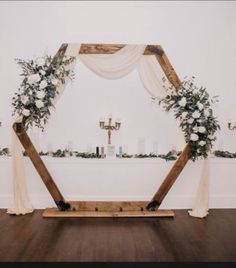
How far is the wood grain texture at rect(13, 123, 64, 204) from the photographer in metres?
5.17

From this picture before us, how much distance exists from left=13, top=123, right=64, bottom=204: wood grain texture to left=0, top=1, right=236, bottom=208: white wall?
0.99 meters

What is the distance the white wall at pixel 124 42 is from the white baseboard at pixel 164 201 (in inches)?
41.2

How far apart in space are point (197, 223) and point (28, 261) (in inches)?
107

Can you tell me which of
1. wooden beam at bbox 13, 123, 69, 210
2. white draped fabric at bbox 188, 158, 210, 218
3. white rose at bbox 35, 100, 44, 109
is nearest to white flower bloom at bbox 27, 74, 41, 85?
white rose at bbox 35, 100, 44, 109

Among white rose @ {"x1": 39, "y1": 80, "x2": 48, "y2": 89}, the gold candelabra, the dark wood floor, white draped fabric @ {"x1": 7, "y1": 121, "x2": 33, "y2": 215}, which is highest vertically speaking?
white rose @ {"x1": 39, "y1": 80, "x2": 48, "y2": 89}

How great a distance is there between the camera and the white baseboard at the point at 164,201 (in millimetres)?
5707

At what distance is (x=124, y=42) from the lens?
20.4 ft

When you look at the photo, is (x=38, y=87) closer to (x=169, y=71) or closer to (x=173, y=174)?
(x=169, y=71)

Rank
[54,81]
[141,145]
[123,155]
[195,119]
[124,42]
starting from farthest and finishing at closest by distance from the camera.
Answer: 1. [124,42]
2. [141,145]
3. [123,155]
4. [195,119]
5. [54,81]

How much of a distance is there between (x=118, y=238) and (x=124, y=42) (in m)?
3.78

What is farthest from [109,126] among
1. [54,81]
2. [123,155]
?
[54,81]

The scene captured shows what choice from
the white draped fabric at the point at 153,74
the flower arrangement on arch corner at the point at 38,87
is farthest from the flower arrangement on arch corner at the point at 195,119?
the flower arrangement on arch corner at the point at 38,87

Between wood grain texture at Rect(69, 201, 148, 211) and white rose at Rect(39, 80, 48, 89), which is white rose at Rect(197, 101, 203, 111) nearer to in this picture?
wood grain texture at Rect(69, 201, 148, 211)

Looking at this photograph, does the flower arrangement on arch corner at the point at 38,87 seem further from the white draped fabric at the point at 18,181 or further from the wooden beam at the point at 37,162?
the white draped fabric at the point at 18,181
